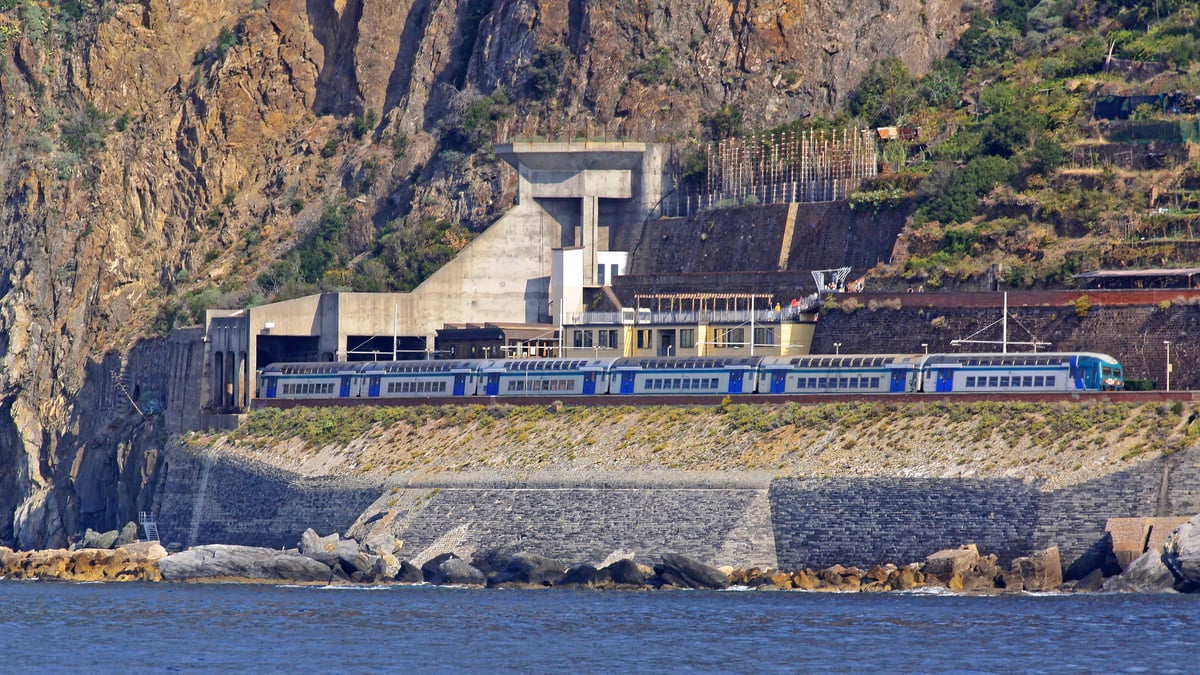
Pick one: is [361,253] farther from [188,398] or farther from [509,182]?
[188,398]

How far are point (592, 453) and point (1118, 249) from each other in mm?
23886

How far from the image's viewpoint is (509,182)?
13962cm

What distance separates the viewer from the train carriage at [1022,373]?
322ft

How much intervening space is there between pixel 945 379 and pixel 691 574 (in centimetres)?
1348

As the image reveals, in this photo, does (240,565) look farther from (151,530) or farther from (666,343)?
(666,343)

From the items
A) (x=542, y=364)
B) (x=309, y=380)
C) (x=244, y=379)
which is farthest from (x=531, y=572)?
(x=244, y=379)

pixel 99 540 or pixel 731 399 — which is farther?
pixel 99 540

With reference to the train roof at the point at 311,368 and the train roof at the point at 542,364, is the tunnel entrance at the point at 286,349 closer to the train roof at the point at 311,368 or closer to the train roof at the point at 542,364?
the train roof at the point at 311,368

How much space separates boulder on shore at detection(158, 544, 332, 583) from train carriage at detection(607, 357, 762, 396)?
16063 mm

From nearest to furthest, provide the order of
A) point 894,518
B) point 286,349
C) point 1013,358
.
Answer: point 894,518 → point 1013,358 → point 286,349

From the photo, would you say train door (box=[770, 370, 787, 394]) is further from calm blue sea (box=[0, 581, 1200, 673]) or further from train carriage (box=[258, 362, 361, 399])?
train carriage (box=[258, 362, 361, 399])

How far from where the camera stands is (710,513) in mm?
97812

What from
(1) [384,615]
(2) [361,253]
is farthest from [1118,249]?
(2) [361,253]

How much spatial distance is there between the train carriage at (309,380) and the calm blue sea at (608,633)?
23.4 m
